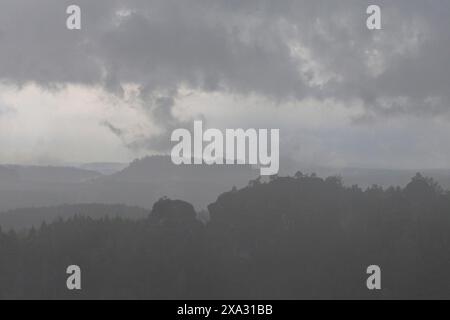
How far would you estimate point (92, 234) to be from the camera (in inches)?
2761

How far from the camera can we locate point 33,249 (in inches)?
2670

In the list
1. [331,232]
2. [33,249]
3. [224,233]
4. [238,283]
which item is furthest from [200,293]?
[33,249]

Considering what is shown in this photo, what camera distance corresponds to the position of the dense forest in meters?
57.2

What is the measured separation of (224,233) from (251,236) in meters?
3.45

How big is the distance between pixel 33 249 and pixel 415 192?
50.5 meters

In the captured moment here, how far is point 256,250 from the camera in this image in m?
63.5

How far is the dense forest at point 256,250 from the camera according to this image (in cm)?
5716

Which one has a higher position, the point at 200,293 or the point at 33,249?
the point at 33,249
